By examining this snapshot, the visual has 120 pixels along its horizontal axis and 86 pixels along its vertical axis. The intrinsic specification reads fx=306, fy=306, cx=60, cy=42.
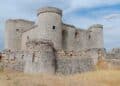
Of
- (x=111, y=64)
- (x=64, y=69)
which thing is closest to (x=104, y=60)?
(x=111, y=64)

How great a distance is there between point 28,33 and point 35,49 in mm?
10833

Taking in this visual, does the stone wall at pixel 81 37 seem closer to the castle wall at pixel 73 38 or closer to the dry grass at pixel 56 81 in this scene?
the castle wall at pixel 73 38

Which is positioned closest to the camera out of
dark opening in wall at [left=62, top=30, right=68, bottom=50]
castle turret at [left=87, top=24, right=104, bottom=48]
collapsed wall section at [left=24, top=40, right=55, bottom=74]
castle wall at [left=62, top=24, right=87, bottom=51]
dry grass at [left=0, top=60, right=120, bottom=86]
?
dry grass at [left=0, top=60, right=120, bottom=86]

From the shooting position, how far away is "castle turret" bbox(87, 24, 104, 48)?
33.0 meters

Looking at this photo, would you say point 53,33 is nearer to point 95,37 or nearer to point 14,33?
point 95,37

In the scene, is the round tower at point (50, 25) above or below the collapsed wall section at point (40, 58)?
above

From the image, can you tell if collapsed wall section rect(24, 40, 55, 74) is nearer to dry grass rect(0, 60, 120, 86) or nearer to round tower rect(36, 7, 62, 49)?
dry grass rect(0, 60, 120, 86)

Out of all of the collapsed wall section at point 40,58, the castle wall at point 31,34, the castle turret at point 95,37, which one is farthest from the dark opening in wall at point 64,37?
the collapsed wall section at point 40,58

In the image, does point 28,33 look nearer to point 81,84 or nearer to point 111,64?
point 111,64

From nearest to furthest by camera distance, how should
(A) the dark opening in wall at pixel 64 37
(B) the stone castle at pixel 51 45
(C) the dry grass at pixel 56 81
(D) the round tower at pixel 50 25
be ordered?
(C) the dry grass at pixel 56 81 → (B) the stone castle at pixel 51 45 → (D) the round tower at pixel 50 25 → (A) the dark opening in wall at pixel 64 37

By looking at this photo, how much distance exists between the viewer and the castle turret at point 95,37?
3297cm

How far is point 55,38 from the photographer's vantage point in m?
28.1

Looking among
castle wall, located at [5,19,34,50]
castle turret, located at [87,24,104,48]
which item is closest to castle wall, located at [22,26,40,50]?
castle wall, located at [5,19,34,50]

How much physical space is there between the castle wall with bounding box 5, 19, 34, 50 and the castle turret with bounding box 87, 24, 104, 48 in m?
6.76
